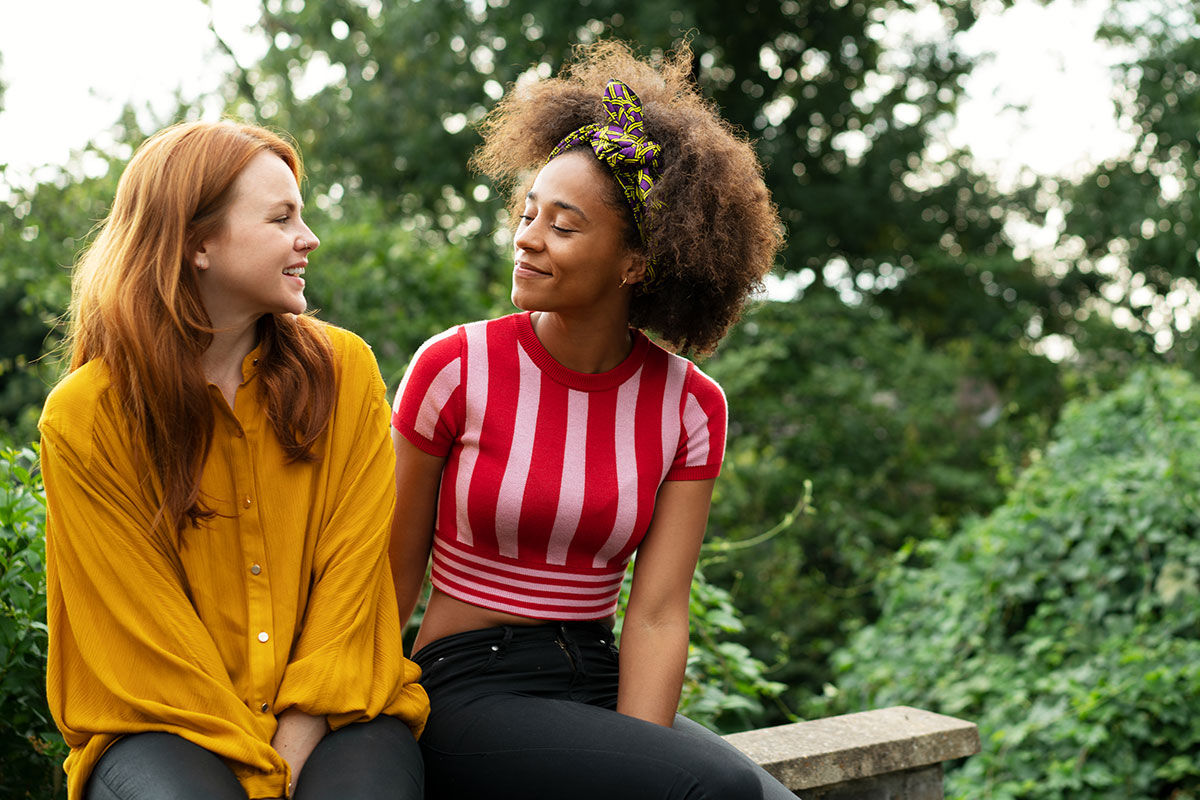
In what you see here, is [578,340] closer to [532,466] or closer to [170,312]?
[532,466]

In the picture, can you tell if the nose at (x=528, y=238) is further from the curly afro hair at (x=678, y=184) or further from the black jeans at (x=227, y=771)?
the black jeans at (x=227, y=771)

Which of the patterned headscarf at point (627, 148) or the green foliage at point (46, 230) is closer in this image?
the patterned headscarf at point (627, 148)

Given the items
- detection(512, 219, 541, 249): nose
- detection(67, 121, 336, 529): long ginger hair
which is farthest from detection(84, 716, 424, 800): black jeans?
detection(512, 219, 541, 249): nose

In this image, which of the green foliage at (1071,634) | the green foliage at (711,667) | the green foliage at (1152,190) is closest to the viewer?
the green foliage at (711,667)

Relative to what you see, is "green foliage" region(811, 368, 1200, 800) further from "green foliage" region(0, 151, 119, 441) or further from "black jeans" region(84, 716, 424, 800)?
"green foliage" region(0, 151, 119, 441)

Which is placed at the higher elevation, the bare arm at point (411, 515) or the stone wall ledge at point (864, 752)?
the bare arm at point (411, 515)

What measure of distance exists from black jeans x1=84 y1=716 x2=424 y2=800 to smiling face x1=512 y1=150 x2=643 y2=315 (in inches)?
32.7

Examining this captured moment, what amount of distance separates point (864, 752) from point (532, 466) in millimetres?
1068

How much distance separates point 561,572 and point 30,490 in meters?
1.07

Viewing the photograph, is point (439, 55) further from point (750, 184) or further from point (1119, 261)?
point (750, 184)

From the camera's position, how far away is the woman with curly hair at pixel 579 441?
207cm

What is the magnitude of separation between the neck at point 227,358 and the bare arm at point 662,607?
Result: 829 mm

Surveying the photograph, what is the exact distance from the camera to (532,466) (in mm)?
2088

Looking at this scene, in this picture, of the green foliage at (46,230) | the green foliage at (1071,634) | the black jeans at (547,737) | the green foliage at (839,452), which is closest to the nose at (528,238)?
the black jeans at (547,737)
